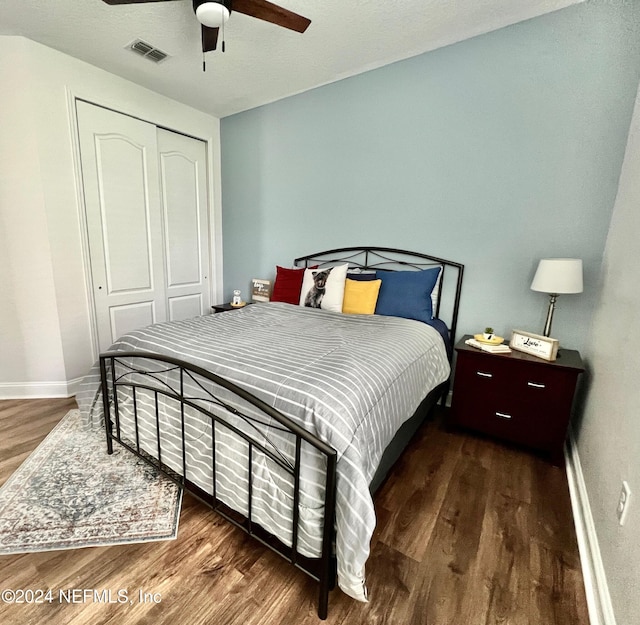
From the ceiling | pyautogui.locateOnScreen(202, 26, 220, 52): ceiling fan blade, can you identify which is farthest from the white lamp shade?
pyautogui.locateOnScreen(202, 26, 220, 52): ceiling fan blade

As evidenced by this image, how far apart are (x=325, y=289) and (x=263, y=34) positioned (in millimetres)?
1800

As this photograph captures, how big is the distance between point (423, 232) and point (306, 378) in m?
1.84

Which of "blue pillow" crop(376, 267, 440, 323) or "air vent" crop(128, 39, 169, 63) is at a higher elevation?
"air vent" crop(128, 39, 169, 63)

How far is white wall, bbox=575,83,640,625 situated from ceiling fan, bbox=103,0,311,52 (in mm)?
1939

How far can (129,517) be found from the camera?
4.95 feet

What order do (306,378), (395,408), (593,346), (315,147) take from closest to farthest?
1. (306,378)
2. (395,408)
3. (593,346)
4. (315,147)

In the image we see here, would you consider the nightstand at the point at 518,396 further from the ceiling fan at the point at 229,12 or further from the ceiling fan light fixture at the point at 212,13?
the ceiling fan light fixture at the point at 212,13

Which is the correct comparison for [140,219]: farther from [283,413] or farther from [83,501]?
[283,413]

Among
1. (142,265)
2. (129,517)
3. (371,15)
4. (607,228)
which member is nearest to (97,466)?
(129,517)

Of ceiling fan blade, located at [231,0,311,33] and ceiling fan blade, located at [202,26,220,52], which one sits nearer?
ceiling fan blade, located at [231,0,311,33]

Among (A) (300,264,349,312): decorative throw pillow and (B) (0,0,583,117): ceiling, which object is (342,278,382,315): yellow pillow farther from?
(B) (0,0,583,117): ceiling

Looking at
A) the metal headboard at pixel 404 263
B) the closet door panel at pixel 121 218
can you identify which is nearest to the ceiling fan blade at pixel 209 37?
the closet door panel at pixel 121 218

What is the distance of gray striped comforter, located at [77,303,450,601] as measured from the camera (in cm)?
105

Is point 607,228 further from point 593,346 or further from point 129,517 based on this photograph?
point 129,517
